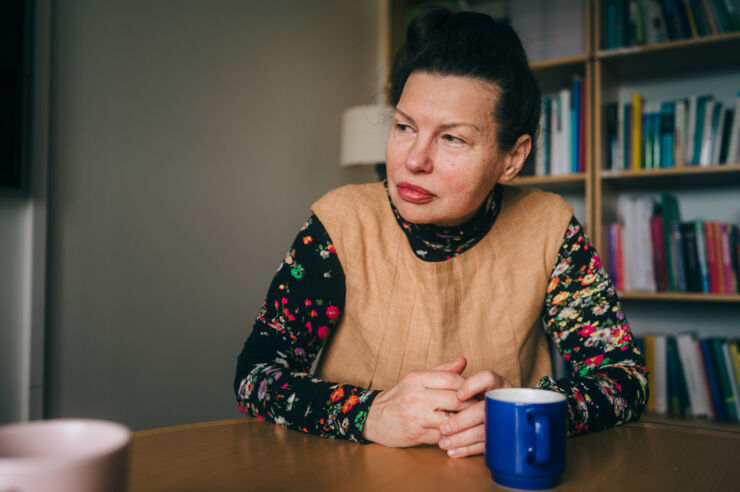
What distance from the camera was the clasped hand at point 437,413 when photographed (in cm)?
70

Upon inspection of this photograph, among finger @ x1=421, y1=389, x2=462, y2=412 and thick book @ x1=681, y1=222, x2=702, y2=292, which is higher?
thick book @ x1=681, y1=222, x2=702, y2=292

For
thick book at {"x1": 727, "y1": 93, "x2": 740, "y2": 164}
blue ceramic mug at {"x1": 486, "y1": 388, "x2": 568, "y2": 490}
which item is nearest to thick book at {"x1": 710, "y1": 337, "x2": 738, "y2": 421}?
thick book at {"x1": 727, "y1": 93, "x2": 740, "y2": 164}

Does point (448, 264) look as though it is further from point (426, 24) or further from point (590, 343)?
point (426, 24)

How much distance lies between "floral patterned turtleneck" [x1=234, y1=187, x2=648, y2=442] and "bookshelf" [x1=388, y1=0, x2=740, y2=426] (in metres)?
1.24

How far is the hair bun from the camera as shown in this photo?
113 cm

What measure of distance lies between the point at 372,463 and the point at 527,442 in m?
0.19

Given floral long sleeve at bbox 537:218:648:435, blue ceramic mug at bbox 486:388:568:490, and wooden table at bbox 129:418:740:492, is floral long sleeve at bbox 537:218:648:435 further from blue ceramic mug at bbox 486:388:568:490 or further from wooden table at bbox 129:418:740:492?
blue ceramic mug at bbox 486:388:568:490

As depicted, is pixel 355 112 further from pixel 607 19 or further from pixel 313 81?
pixel 607 19

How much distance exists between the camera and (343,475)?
61 centimetres

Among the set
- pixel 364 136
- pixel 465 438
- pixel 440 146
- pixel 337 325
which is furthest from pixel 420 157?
pixel 364 136

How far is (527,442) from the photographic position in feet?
1.84

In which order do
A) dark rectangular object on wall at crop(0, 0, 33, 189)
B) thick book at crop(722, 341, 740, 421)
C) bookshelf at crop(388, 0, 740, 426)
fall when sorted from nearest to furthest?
dark rectangular object on wall at crop(0, 0, 33, 189) → thick book at crop(722, 341, 740, 421) → bookshelf at crop(388, 0, 740, 426)

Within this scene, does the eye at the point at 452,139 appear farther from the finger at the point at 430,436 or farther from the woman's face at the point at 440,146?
the finger at the point at 430,436

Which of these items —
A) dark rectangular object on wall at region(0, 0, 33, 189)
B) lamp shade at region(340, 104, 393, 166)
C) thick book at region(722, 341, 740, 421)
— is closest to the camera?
dark rectangular object on wall at region(0, 0, 33, 189)
